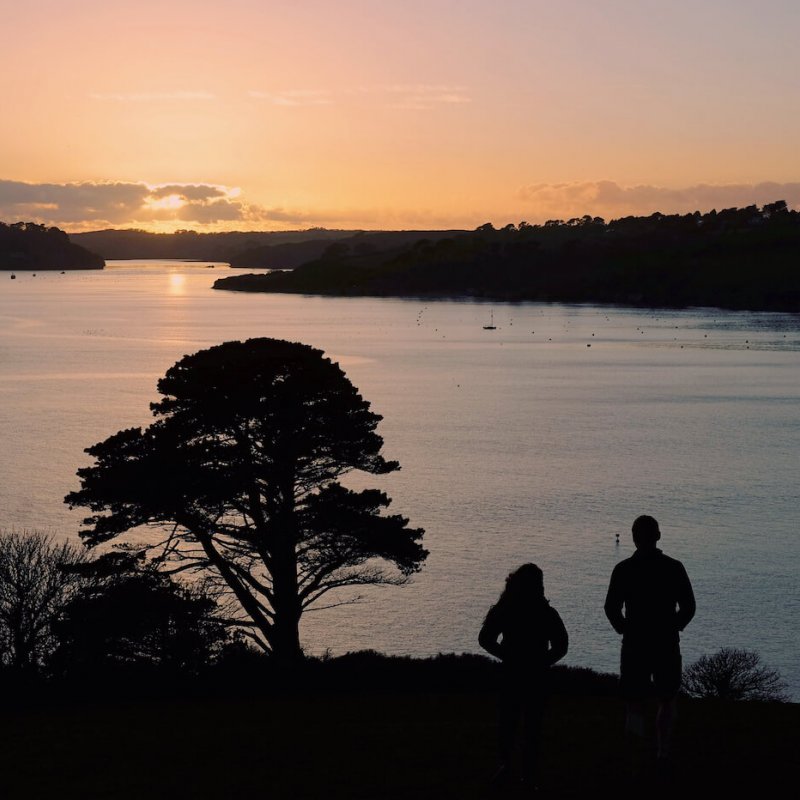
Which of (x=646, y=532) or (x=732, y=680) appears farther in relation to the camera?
(x=732, y=680)

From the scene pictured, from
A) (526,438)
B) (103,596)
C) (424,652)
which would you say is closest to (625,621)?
(103,596)

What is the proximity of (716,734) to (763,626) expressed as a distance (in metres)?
28.3

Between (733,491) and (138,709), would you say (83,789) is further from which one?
(733,491)

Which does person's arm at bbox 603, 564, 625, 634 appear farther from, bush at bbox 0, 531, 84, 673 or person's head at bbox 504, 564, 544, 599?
bush at bbox 0, 531, 84, 673

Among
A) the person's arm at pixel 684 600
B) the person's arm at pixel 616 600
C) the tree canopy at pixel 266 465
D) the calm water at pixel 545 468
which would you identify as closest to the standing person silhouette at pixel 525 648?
the person's arm at pixel 616 600

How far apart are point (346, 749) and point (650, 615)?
423 cm

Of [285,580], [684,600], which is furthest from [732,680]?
[684,600]

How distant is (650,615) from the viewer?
9.54 metres

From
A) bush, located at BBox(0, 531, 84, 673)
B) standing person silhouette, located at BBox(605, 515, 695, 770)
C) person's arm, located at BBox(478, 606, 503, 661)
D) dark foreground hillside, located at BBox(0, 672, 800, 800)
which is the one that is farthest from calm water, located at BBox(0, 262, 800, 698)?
person's arm, located at BBox(478, 606, 503, 661)

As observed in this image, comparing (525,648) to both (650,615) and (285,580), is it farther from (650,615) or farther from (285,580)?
(285,580)

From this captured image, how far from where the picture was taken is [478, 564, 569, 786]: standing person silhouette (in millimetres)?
9125

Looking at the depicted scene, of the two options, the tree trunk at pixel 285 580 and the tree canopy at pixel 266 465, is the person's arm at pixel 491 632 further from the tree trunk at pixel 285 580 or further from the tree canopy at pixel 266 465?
the tree trunk at pixel 285 580

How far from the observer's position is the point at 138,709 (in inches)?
634

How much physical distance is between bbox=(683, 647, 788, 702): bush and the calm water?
5.46 feet
